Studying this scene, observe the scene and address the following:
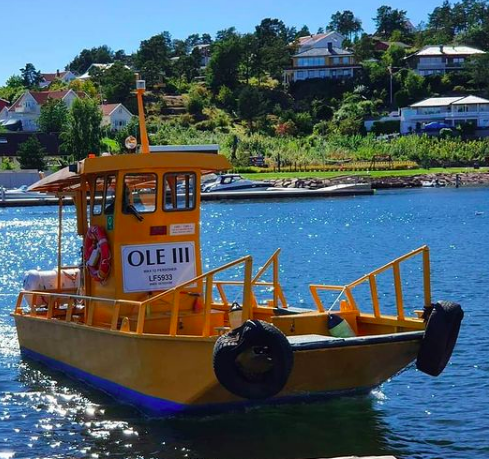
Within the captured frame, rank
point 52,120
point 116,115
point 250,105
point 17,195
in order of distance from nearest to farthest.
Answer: point 17,195 < point 52,120 < point 250,105 < point 116,115

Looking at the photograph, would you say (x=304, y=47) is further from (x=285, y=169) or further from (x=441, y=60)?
(x=285, y=169)

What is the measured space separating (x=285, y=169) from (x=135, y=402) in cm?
9651

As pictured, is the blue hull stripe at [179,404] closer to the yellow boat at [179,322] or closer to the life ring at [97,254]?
the yellow boat at [179,322]

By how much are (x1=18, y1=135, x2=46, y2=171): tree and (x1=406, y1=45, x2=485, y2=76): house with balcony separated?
70171mm

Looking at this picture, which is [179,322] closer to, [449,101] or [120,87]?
[449,101]

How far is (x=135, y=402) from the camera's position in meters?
15.2

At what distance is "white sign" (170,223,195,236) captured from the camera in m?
16.6

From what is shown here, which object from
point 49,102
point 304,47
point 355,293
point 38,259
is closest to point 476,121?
point 304,47

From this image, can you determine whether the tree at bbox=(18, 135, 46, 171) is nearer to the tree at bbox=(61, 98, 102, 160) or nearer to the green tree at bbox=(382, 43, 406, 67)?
the tree at bbox=(61, 98, 102, 160)

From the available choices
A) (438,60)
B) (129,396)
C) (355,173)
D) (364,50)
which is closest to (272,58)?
(364,50)

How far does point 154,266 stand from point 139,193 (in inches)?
47.6

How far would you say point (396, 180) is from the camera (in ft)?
340

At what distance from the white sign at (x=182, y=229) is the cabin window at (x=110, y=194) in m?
1.03

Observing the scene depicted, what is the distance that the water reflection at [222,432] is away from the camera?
544 inches
